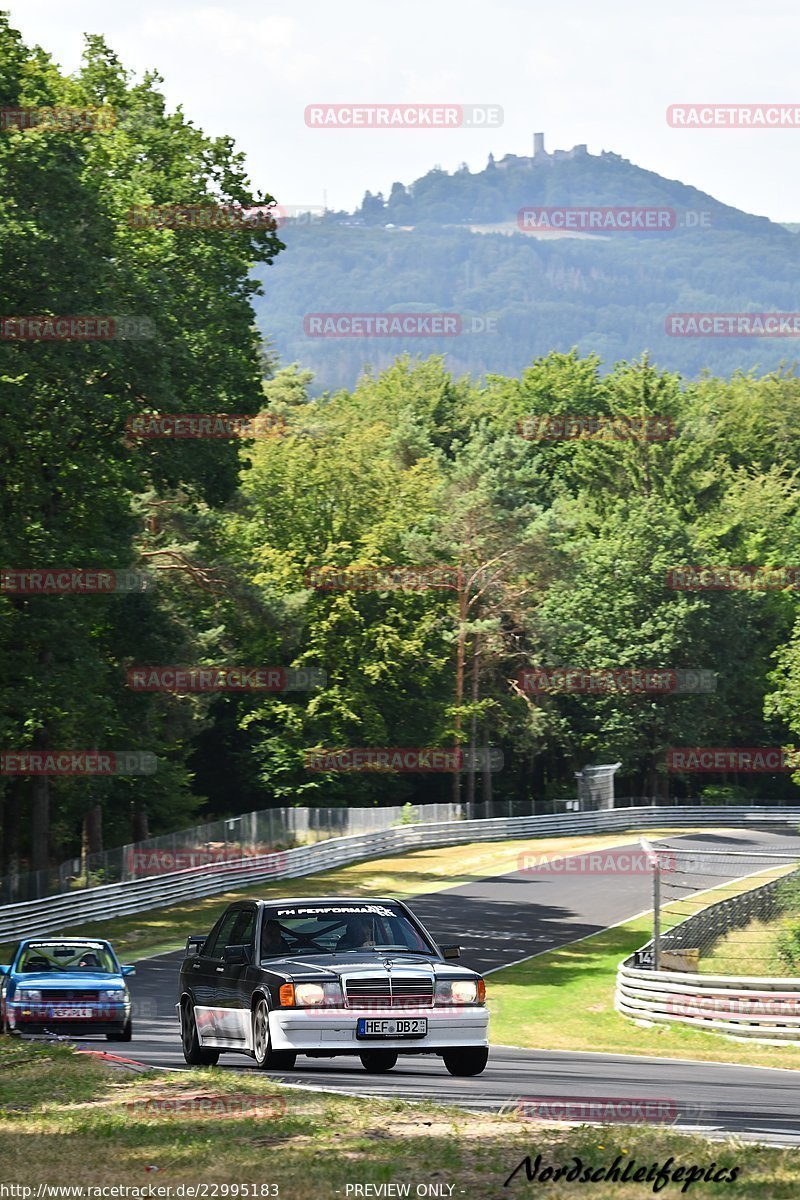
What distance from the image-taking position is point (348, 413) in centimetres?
10081

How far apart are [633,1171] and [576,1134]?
1276 mm

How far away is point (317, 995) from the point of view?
13.7 m

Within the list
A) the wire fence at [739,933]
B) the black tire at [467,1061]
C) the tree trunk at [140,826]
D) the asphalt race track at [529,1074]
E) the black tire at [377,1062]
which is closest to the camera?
the asphalt race track at [529,1074]

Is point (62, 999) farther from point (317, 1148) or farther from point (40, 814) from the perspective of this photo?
point (40, 814)

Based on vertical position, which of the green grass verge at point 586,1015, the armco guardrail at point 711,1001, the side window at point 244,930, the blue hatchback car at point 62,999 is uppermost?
the side window at point 244,930

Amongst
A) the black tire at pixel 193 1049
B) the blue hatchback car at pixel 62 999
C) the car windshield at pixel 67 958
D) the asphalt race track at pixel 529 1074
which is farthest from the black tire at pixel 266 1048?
the car windshield at pixel 67 958

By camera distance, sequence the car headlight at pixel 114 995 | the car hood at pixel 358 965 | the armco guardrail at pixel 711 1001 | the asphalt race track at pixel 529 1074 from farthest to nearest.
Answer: the armco guardrail at pixel 711 1001 → the car headlight at pixel 114 995 → the car hood at pixel 358 965 → the asphalt race track at pixel 529 1074

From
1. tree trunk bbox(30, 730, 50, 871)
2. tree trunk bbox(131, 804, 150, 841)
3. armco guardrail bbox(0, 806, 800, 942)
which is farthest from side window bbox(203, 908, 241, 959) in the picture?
tree trunk bbox(131, 804, 150, 841)

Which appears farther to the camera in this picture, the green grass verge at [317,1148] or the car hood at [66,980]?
the car hood at [66,980]

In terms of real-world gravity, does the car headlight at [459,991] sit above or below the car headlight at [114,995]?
above

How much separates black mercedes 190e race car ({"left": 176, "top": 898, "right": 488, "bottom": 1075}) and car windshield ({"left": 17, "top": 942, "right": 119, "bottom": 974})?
5218 mm

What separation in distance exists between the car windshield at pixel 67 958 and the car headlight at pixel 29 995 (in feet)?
2.21

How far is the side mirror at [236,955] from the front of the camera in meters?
14.8

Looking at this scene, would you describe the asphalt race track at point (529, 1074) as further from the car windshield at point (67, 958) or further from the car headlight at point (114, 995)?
the car windshield at point (67, 958)
